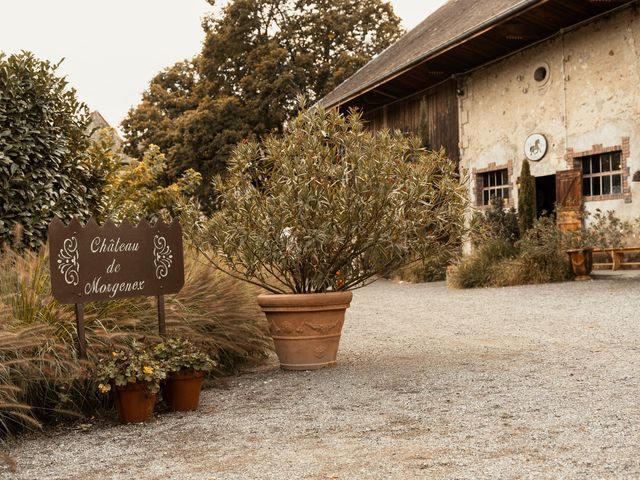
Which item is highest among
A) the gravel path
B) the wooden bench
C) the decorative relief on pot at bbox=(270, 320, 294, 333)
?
the wooden bench

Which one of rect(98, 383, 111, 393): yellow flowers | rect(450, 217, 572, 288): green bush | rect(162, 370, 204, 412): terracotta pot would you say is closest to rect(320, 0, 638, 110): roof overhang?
rect(450, 217, 572, 288): green bush

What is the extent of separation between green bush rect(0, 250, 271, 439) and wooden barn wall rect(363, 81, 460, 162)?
1190 cm

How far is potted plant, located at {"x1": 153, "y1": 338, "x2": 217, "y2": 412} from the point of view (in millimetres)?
5098

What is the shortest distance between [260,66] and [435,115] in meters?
9.34

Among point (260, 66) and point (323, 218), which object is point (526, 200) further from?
point (260, 66)

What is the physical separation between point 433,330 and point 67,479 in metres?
5.45

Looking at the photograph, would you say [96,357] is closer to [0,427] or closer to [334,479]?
[0,427]

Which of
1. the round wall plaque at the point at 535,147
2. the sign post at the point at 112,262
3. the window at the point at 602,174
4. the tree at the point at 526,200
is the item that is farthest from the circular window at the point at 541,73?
the sign post at the point at 112,262

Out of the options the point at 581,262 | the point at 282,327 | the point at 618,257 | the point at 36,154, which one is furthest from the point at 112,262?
the point at 618,257

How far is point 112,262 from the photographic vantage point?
5293 mm

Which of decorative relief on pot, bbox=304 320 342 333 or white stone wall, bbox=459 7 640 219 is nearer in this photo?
decorative relief on pot, bbox=304 320 342 333

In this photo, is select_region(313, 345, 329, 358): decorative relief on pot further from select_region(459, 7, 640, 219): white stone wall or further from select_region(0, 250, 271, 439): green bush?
select_region(459, 7, 640, 219): white stone wall

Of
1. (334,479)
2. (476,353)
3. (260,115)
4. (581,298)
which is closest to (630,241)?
(581,298)

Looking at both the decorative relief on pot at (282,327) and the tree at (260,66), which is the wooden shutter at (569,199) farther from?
the tree at (260,66)
